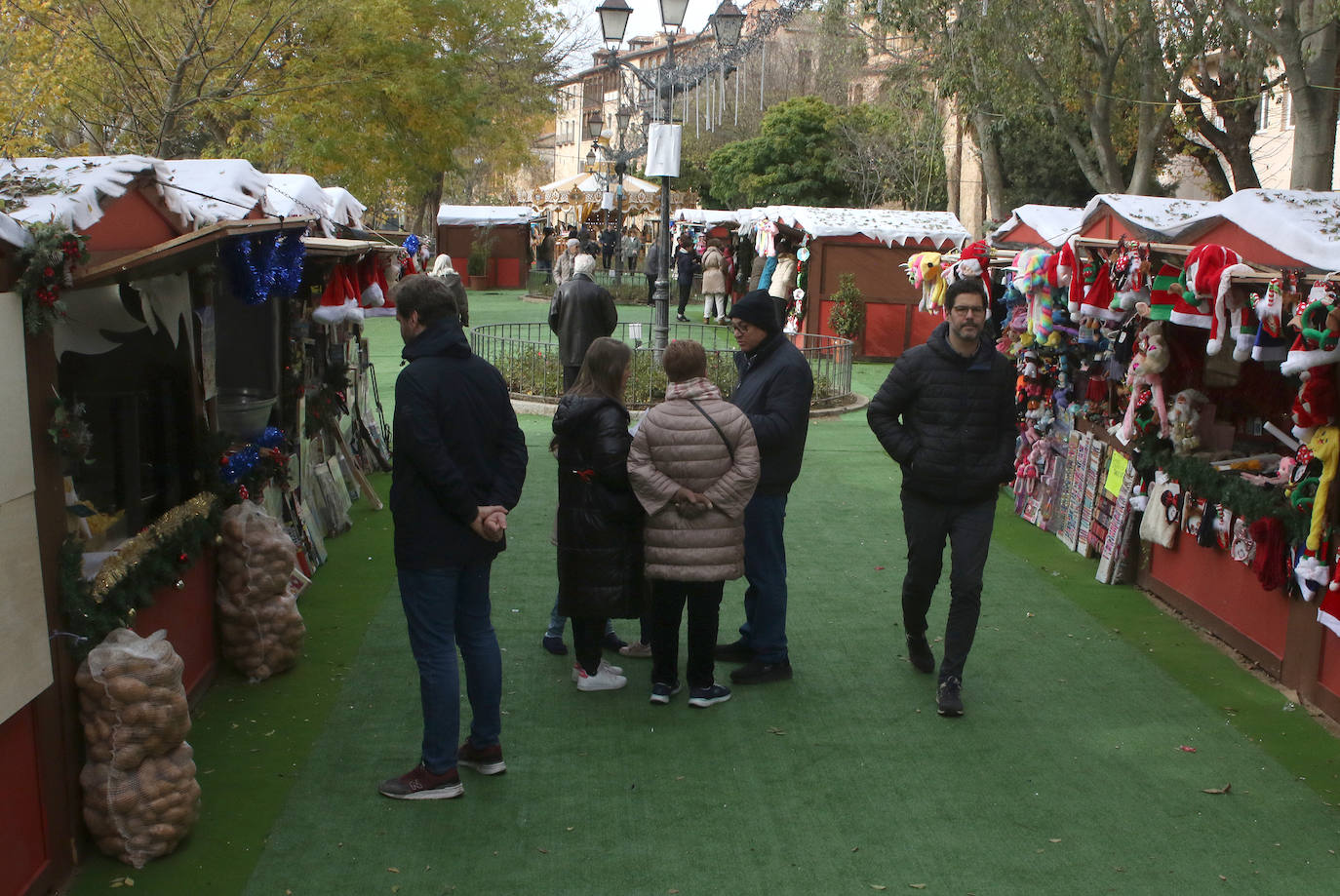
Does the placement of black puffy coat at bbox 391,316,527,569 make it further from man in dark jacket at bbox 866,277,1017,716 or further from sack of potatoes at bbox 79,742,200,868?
man in dark jacket at bbox 866,277,1017,716

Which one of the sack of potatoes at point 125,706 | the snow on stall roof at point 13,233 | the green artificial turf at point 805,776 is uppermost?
the snow on stall roof at point 13,233

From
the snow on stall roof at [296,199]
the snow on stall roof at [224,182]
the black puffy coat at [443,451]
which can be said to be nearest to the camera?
the black puffy coat at [443,451]

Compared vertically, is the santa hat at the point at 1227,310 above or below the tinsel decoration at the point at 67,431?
above

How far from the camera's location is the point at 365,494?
9.50 metres

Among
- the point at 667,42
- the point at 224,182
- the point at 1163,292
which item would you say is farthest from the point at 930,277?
the point at 224,182

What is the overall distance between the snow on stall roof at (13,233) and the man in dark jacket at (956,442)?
127 inches

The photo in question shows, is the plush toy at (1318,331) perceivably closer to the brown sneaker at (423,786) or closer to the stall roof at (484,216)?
the brown sneaker at (423,786)

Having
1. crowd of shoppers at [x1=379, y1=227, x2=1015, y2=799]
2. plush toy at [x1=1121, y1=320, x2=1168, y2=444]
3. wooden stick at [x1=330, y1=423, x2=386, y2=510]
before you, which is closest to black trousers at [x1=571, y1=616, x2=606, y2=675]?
crowd of shoppers at [x1=379, y1=227, x2=1015, y2=799]

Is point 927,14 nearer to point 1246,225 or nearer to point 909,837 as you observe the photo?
point 1246,225

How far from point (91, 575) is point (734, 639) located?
3.28m

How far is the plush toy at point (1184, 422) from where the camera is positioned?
7023mm

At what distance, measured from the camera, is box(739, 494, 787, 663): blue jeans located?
18.5ft

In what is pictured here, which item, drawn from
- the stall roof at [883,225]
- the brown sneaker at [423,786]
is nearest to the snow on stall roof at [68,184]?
the brown sneaker at [423,786]

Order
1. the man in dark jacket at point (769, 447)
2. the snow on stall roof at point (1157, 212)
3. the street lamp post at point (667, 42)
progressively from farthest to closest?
the street lamp post at point (667, 42) → the snow on stall roof at point (1157, 212) → the man in dark jacket at point (769, 447)
